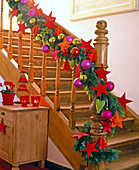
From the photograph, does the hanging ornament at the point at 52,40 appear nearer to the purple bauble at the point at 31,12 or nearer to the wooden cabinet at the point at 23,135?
the purple bauble at the point at 31,12

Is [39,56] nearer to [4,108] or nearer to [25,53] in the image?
[25,53]

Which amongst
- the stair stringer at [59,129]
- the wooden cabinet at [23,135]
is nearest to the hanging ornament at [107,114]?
the stair stringer at [59,129]

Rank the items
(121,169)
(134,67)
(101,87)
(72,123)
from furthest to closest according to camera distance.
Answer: (134,67) → (72,123) → (121,169) → (101,87)

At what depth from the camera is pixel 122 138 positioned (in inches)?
108

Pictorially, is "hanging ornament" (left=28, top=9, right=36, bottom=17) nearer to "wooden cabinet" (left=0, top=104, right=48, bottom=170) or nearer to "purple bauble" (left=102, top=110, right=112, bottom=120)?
"wooden cabinet" (left=0, top=104, right=48, bottom=170)

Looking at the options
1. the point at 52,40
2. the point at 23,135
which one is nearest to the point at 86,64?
the point at 52,40

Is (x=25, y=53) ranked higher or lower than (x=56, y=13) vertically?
lower

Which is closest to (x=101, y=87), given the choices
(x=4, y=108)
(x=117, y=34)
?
(x=4, y=108)

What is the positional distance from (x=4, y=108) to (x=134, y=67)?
1.49 metres

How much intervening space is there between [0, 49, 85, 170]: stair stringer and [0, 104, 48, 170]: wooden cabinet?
8 centimetres

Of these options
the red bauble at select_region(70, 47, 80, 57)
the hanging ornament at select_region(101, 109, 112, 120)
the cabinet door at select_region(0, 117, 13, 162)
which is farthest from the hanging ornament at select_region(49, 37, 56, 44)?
the cabinet door at select_region(0, 117, 13, 162)

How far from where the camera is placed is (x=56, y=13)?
428 cm

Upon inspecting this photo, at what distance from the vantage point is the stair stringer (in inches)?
101

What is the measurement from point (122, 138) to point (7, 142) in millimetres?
1117
